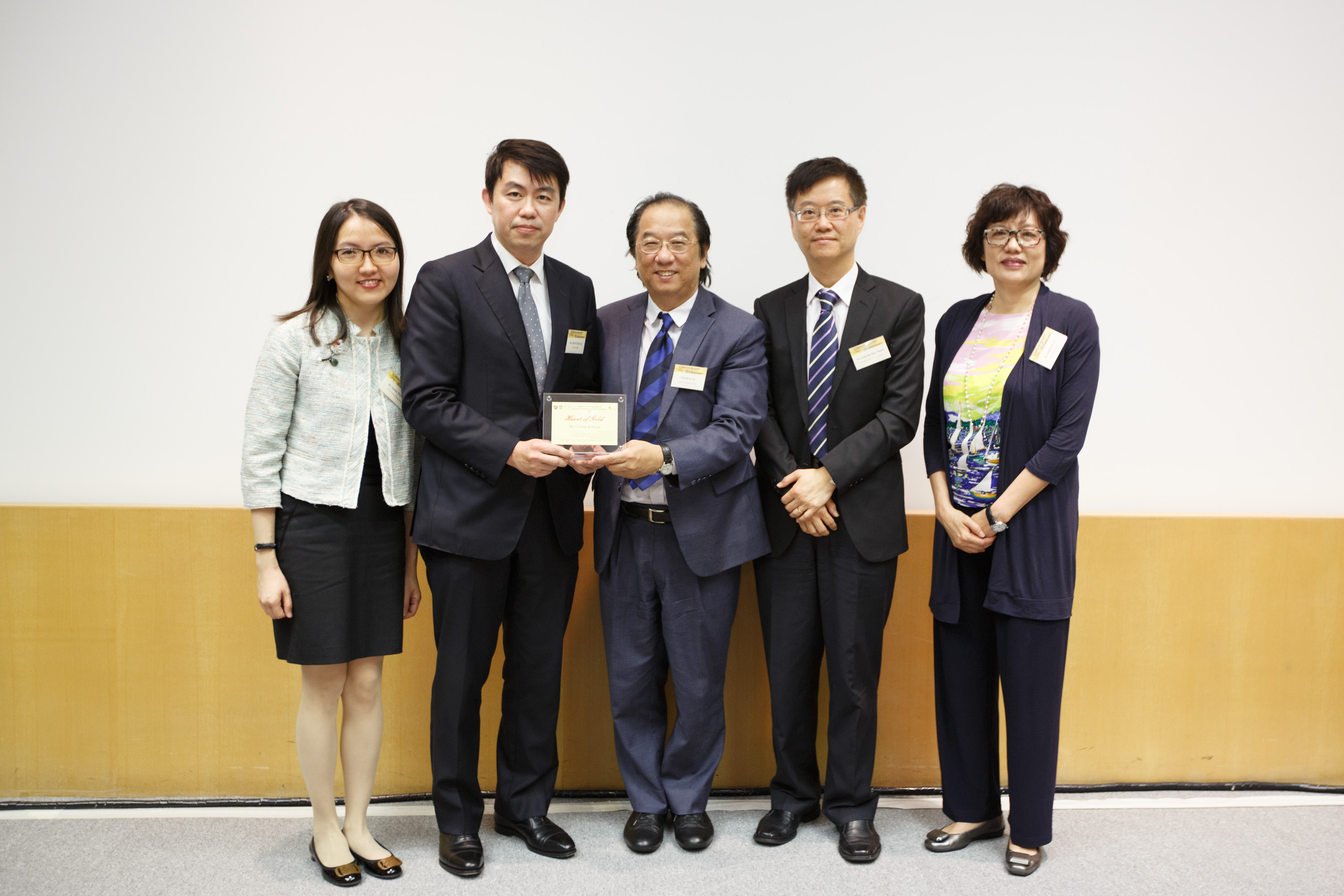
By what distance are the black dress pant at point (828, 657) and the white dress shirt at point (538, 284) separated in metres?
0.94

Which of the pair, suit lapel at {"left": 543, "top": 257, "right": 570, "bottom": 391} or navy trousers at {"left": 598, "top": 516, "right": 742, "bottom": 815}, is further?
navy trousers at {"left": 598, "top": 516, "right": 742, "bottom": 815}

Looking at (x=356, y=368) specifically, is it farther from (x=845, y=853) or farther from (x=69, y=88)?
(x=845, y=853)

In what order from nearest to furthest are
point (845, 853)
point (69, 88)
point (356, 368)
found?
point (356, 368), point (845, 853), point (69, 88)

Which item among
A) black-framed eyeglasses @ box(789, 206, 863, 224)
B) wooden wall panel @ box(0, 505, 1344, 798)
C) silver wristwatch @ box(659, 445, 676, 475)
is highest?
black-framed eyeglasses @ box(789, 206, 863, 224)

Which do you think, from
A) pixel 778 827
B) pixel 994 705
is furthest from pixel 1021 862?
pixel 778 827

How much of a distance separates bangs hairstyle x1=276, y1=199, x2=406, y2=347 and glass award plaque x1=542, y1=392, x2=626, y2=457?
0.59 meters

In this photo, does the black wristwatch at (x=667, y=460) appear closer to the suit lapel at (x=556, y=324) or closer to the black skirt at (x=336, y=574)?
the suit lapel at (x=556, y=324)

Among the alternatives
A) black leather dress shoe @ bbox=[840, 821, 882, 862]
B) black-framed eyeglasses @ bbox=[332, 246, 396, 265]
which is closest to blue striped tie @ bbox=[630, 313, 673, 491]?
black-framed eyeglasses @ bbox=[332, 246, 396, 265]

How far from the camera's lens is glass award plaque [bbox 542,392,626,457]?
6.53 ft

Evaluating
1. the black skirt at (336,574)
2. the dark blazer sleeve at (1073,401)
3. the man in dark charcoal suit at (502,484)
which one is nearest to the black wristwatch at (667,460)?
the man in dark charcoal suit at (502,484)

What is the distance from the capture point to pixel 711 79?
2.69 meters

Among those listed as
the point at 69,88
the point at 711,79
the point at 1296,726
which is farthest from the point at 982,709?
the point at 69,88

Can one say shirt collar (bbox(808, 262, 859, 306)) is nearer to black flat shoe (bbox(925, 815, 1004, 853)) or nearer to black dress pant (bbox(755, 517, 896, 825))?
black dress pant (bbox(755, 517, 896, 825))

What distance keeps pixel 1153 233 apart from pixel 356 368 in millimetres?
2749
